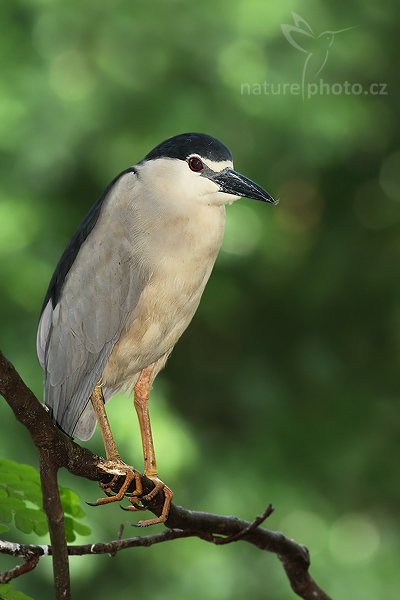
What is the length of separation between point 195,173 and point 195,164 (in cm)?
2

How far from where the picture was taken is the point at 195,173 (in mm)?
1912

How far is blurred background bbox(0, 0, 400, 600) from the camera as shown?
400 centimetres

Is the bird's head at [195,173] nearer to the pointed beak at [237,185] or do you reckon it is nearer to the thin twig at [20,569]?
the pointed beak at [237,185]

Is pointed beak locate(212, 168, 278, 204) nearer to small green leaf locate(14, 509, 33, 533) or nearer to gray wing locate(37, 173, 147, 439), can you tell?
gray wing locate(37, 173, 147, 439)

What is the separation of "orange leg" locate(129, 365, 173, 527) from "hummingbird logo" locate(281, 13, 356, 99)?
229cm

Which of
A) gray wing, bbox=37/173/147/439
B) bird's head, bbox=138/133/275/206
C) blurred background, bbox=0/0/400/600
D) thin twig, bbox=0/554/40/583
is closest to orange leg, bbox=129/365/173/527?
gray wing, bbox=37/173/147/439

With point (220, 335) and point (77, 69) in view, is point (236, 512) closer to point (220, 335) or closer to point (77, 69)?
point (220, 335)

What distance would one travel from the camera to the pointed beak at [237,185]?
181 centimetres

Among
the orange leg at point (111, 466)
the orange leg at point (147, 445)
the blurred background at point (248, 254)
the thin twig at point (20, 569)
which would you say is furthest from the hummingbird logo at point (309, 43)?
the thin twig at point (20, 569)

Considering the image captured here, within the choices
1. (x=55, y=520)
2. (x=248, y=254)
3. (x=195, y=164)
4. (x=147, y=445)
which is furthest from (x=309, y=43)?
(x=55, y=520)

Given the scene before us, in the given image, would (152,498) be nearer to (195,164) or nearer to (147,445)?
(147,445)

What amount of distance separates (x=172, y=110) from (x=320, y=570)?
2.15 m

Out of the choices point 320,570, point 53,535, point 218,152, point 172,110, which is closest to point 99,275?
point 218,152

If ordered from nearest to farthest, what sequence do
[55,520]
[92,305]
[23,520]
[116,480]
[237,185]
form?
1. [55,520]
2. [23,520]
3. [116,480]
4. [237,185]
5. [92,305]
